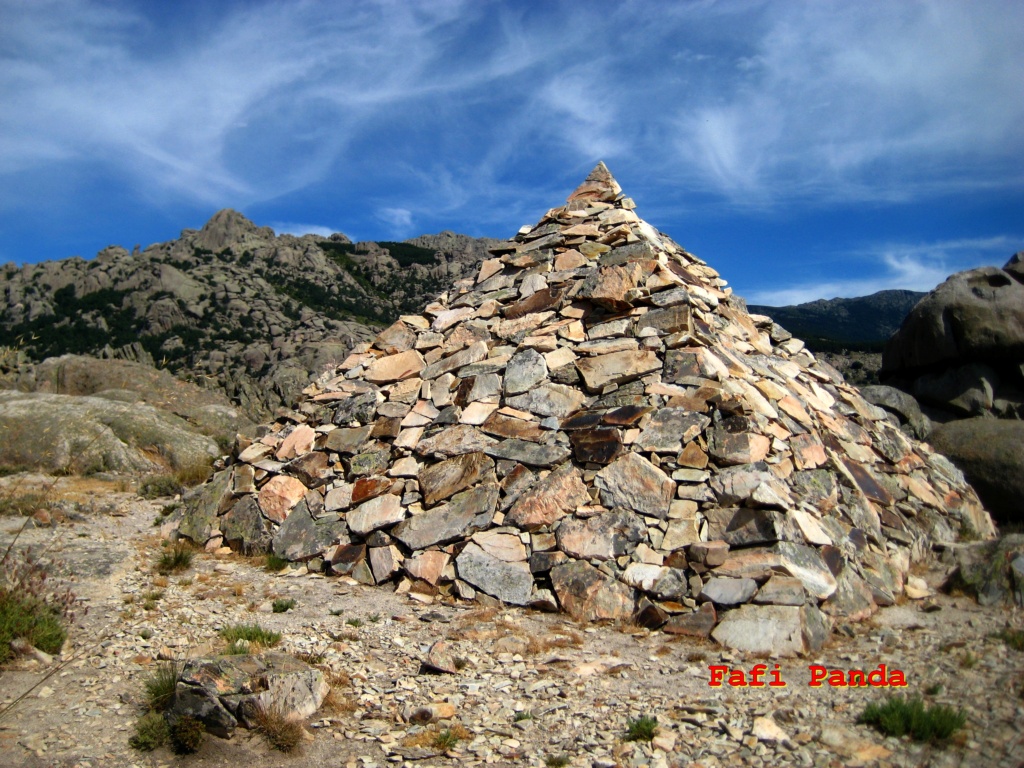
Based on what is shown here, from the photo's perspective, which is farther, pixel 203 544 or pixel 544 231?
pixel 544 231

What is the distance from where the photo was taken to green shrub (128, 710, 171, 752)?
439 centimetres

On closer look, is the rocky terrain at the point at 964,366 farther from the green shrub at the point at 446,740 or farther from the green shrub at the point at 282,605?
the green shrub at the point at 282,605

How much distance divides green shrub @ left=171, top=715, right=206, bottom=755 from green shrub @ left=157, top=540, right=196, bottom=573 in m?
3.90

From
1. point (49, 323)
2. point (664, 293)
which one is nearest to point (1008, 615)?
point (664, 293)

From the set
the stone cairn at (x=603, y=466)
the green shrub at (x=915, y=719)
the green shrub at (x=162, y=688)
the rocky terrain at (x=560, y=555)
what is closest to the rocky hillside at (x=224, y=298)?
the stone cairn at (x=603, y=466)

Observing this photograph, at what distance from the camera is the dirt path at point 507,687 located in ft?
13.8

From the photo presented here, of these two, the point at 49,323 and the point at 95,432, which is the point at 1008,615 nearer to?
the point at 95,432

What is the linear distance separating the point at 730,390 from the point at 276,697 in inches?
217

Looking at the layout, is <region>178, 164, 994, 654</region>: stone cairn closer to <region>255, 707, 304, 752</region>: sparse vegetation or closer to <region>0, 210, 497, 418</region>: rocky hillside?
<region>255, 707, 304, 752</region>: sparse vegetation

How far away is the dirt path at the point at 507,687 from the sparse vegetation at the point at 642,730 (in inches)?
2.4

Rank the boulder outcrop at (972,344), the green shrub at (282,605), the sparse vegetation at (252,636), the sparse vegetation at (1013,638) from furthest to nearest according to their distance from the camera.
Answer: the boulder outcrop at (972,344) → the green shrub at (282,605) → the sparse vegetation at (252,636) → the sparse vegetation at (1013,638)

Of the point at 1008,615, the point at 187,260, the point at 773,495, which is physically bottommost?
the point at 1008,615

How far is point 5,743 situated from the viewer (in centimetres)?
425

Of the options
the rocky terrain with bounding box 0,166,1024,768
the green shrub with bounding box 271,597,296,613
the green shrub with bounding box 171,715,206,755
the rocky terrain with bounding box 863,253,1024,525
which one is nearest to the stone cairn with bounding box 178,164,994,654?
the rocky terrain with bounding box 0,166,1024,768
